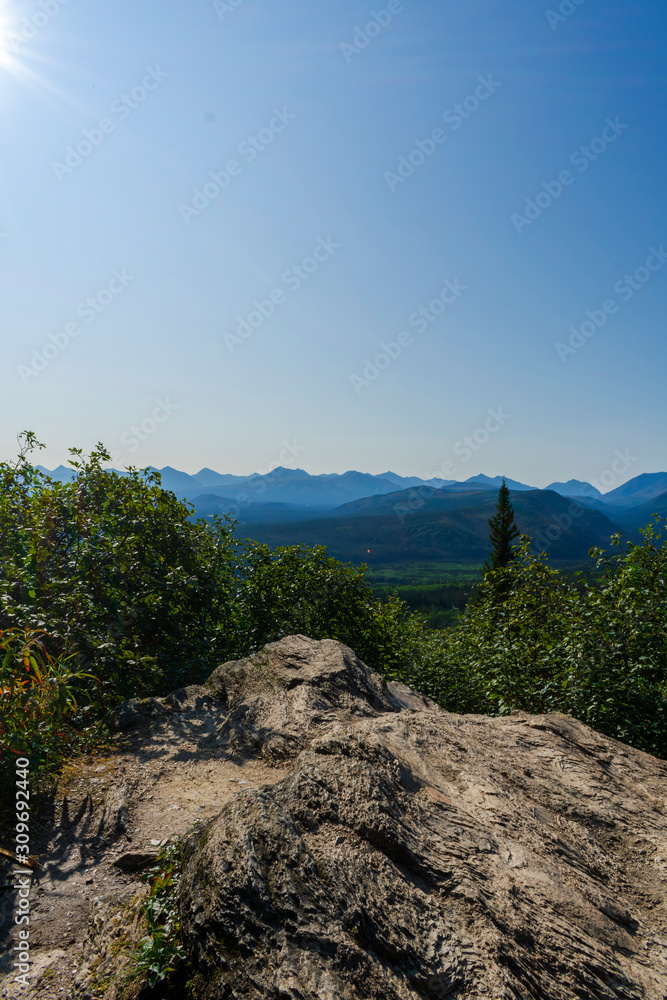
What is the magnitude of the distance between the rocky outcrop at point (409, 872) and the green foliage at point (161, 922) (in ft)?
0.44

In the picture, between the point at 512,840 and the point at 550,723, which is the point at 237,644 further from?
the point at 512,840

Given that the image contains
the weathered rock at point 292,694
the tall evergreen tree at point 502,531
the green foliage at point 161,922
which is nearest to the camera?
the green foliage at point 161,922

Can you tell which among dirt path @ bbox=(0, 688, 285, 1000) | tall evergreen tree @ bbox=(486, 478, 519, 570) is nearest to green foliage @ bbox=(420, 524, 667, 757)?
dirt path @ bbox=(0, 688, 285, 1000)

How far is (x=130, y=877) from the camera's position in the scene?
518 cm

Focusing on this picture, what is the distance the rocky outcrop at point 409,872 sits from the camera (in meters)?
3.69

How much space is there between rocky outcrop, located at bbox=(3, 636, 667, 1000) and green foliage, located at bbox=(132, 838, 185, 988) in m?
0.13

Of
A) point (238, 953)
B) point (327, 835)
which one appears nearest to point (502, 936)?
point (327, 835)

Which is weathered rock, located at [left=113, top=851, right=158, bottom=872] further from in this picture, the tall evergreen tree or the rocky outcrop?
the tall evergreen tree

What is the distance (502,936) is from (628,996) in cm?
95

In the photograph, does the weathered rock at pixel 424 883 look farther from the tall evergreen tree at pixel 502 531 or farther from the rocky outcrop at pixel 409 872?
the tall evergreen tree at pixel 502 531

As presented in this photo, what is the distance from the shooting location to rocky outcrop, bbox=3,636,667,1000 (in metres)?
3.69

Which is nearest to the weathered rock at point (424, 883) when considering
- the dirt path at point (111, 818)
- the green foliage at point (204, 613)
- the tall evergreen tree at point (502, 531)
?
the dirt path at point (111, 818)

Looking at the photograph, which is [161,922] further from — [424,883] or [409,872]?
[424,883]

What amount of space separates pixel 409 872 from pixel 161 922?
2240 mm
